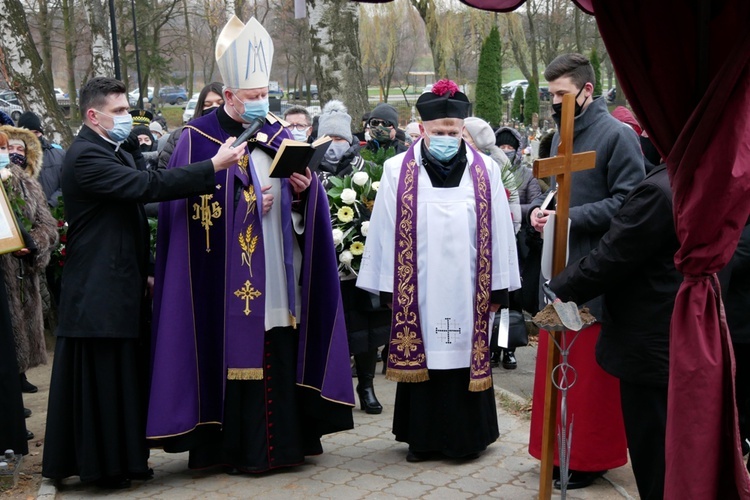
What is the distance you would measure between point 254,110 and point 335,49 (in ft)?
26.0

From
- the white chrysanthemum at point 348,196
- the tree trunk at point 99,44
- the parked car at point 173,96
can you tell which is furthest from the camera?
the parked car at point 173,96

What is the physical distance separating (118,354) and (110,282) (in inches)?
16.6

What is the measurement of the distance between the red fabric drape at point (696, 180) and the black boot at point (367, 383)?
3762 millimetres

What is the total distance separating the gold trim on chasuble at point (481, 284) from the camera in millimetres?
5508

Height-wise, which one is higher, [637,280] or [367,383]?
[637,280]

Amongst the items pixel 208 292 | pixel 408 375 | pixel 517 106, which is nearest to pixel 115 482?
pixel 208 292

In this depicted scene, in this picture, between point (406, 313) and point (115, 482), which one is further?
point (406, 313)

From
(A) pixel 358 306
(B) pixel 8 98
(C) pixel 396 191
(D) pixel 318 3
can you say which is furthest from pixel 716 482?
(B) pixel 8 98

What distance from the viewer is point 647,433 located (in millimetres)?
4043

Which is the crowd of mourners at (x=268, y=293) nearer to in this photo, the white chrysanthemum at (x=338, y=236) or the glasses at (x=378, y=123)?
the white chrysanthemum at (x=338, y=236)

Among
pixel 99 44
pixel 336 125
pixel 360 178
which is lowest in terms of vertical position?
pixel 360 178

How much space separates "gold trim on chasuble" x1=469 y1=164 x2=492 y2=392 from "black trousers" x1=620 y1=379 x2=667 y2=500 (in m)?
1.45

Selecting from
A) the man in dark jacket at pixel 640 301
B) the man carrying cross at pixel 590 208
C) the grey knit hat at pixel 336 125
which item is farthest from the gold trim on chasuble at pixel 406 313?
the grey knit hat at pixel 336 125

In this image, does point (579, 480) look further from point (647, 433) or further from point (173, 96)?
point (173, 96)
